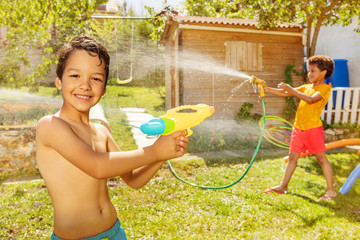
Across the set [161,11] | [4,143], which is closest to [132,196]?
[4,143]

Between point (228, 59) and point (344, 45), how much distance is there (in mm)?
5803

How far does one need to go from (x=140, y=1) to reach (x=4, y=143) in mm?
12068

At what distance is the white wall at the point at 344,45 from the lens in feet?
38.1

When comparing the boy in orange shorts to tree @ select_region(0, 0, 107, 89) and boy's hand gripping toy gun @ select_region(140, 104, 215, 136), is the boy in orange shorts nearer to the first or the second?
boy's hand gripping toy gun @ select_region(140, 104, 215, 136)

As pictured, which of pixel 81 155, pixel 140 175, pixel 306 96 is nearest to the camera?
pixel 81 155

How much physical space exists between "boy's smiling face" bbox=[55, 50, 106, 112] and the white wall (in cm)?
1204

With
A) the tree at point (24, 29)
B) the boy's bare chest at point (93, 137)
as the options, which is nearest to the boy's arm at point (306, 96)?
the boy's bare chest at point (93, 137)

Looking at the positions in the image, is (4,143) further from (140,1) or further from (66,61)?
(140,1)

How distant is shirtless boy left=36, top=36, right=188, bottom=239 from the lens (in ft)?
4.38

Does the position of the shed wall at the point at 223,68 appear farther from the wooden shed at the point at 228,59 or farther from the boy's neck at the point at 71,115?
the boy's neck at the point at 71,115

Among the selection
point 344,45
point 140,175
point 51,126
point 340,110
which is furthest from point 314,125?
point 344,45

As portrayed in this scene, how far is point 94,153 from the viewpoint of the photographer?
1.33 metres

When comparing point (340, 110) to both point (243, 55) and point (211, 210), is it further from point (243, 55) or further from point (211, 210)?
point (211, 210)

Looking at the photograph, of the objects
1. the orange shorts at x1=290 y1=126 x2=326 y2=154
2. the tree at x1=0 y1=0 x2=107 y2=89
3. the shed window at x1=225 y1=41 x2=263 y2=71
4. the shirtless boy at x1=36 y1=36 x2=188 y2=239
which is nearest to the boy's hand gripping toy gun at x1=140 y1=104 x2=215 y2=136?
the shirtless boy at x1=36 y1=36 x2=188 y2=239
